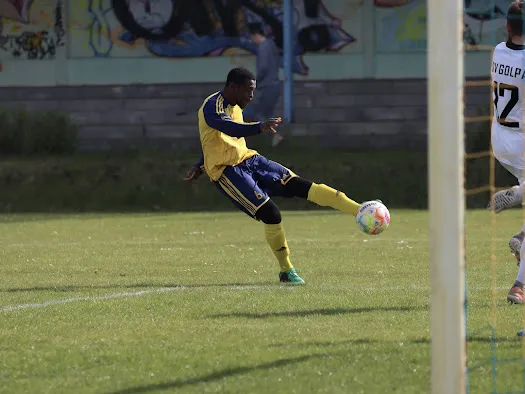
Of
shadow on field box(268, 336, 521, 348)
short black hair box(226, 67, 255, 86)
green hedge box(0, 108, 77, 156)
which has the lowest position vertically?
green hedge box(0, 108, 77, 156)

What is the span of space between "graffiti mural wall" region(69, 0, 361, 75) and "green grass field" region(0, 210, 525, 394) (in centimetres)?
1226

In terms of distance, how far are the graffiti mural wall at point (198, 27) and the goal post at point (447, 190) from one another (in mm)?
21970

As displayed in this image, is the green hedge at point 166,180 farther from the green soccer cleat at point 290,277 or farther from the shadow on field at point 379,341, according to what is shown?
the shadow on field at point 379,341

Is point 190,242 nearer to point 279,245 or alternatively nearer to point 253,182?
point 253,182

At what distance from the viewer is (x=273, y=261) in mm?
12797

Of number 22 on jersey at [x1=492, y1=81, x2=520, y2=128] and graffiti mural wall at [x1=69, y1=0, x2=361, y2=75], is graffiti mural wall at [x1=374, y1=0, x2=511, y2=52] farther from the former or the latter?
number 22 on jersey at [x1=492, y1=81, x2=520, y2=128]

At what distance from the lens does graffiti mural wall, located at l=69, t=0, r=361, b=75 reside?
27125mm

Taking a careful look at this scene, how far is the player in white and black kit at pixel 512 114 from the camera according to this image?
884 cm

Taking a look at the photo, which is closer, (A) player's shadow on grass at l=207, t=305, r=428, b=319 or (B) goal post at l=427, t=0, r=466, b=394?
(B) goal post at l=427, t=0, r=466, b=394

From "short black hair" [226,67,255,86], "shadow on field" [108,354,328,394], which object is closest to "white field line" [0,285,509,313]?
"short black hair" [226,67,255,86]

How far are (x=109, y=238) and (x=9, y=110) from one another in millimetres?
10902

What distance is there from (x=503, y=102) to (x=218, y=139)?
2826 millimetres

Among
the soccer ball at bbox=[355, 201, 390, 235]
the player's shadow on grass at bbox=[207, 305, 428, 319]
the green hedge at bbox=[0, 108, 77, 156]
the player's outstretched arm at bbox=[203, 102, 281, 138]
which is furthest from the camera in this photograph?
the green hedge at bbox=[0, 108, 77, 156]

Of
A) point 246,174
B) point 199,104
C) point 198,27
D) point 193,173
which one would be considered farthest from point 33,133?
point 246,174
